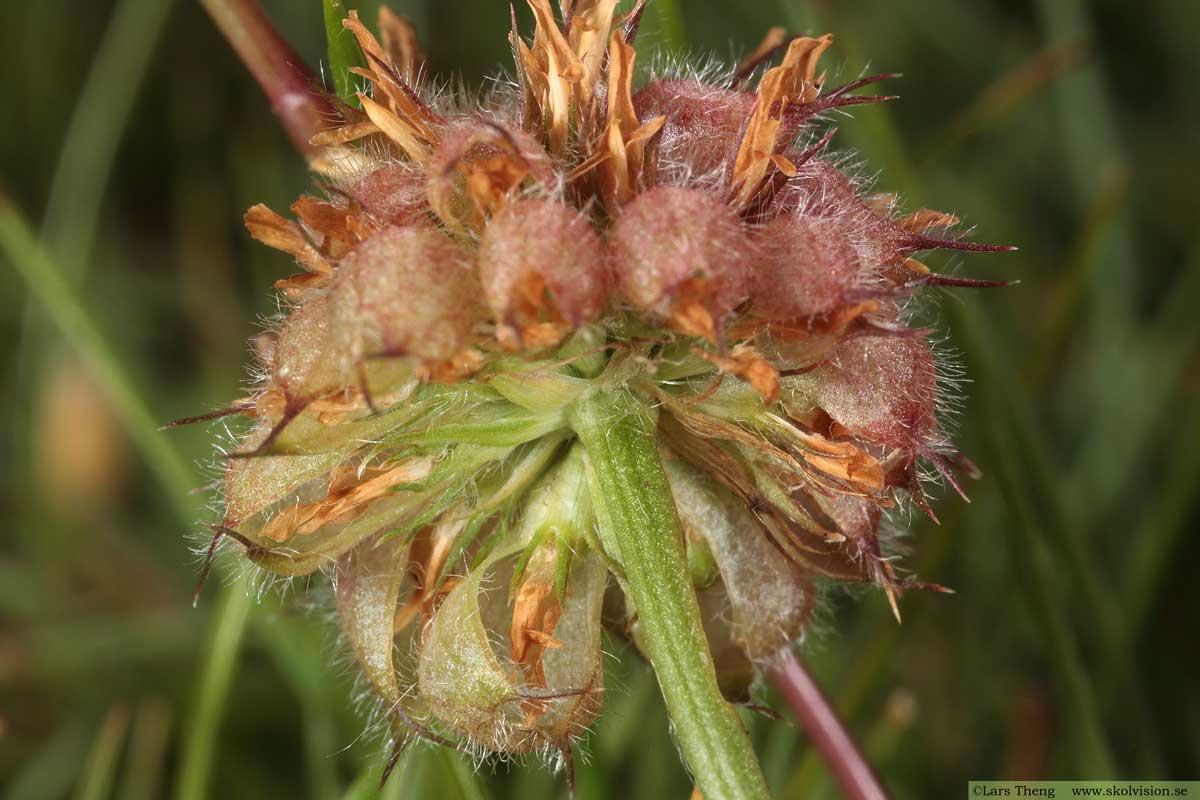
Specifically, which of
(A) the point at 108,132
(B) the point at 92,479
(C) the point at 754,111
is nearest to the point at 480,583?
(C) the point at 754,111

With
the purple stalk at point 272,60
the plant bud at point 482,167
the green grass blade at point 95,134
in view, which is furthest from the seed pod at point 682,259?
the green grass blade at point 95,134

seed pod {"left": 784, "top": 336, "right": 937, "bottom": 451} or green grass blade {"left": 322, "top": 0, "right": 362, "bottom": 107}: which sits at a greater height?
green grass blade {"left": 322, "top": 0, "right": 362, "bottom": 107}

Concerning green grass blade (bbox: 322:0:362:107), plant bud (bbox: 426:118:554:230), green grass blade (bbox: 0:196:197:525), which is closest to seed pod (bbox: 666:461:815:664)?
plant bud (bbox: 426:118:554:230)

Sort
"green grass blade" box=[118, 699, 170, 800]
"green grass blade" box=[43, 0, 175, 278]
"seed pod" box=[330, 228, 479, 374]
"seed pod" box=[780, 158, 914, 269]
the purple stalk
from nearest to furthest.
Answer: "seed pod" box=[330, 228, 479, 374] < "seed pod" box=[780, 158, 914, 269] < the purple stalk < "green grass blade" box=[118, 699, 170, 800] < "green grass blade" box=[43, 0, 175, 278]

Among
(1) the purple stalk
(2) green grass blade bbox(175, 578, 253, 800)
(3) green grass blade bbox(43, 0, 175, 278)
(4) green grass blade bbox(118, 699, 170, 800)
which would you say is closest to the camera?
(1) the purple stalk

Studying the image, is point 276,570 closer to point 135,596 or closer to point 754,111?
point 754,111

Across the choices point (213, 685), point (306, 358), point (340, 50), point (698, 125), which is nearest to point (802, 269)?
point (698, 125)

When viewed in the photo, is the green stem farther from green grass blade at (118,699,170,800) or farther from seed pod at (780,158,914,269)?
green grass blade at (118,699,170,800)

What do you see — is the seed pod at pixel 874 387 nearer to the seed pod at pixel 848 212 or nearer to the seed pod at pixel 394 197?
the seed pod at pixel 848 212
